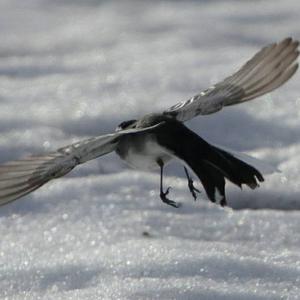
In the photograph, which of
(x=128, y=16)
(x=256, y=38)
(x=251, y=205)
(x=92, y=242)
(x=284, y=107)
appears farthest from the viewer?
(x=128, y=16)

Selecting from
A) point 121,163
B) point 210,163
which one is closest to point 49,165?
point 210,163

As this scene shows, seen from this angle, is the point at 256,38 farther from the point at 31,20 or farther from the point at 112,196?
the point at 112,196

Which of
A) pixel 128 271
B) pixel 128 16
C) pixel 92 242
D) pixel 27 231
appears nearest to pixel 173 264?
pixel 128 271

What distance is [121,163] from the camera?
4164 mm

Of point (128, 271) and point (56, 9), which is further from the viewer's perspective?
point (56, 9)

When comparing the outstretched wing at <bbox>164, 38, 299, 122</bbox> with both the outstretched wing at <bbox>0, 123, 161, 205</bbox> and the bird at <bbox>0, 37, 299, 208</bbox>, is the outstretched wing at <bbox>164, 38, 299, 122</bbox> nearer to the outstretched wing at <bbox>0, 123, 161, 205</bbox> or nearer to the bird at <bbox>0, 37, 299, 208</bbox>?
the bird at <bbox>0, 37, 299, 208</bbox>

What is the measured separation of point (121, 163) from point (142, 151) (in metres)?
1.50

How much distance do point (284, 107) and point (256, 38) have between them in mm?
887

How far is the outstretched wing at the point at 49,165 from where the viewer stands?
104 inches

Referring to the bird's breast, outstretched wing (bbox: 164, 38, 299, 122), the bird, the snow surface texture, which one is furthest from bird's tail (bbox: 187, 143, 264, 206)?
the snow surface texture

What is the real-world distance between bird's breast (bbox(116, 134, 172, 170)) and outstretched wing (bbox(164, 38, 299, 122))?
0.35m

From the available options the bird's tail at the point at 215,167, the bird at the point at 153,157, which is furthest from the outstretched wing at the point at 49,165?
the bird's tail at the point at 215,167

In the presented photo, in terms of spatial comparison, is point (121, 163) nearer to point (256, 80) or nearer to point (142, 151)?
point (256, 80)

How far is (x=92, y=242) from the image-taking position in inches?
140
